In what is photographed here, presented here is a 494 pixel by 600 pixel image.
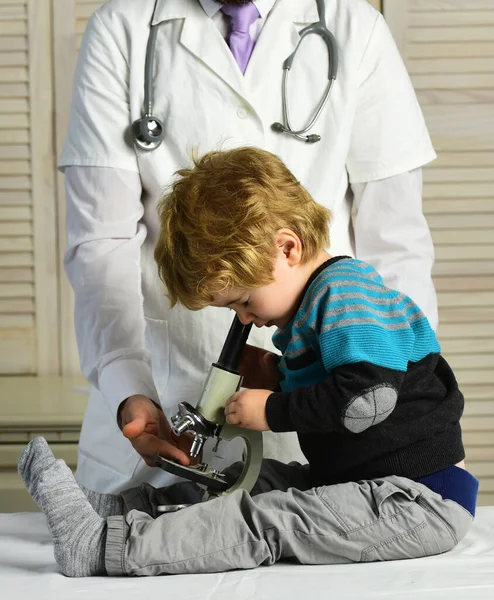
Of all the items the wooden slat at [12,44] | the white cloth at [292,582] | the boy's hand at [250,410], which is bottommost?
the white cloth at [292,582]

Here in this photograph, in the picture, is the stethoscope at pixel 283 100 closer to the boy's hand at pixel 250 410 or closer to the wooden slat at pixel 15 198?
the boy's hand at pixel 250 410

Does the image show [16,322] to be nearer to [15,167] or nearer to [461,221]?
[15,167]

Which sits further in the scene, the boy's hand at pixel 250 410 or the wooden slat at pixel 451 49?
the wooden slat at pixel 451 49

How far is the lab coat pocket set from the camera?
151 centimetres

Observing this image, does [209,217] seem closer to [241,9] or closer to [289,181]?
[289,181]

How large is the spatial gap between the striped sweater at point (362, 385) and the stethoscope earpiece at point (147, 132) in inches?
14.9

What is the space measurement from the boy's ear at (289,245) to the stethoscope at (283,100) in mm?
285

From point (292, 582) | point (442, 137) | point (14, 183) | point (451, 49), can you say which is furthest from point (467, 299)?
point (292, 582)

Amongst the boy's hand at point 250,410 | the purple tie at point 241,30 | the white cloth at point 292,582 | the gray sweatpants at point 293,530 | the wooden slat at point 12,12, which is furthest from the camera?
the wooden slat at point 12,12

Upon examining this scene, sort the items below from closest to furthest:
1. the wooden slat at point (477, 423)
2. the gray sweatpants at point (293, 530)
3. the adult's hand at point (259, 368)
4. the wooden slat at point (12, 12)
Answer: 1. the gray sweatpants at point (293, 530)
2. the adult's hand at point (259, 368)
3. the wooden slat at point (477, 423)
4. the wooden slat at point (12, 12)

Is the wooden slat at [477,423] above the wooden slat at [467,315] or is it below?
below

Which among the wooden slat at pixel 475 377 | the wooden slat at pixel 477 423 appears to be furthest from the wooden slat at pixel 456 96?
the wooden slat at pixel 477 423

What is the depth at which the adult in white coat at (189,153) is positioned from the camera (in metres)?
1.45

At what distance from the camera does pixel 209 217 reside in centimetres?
122
